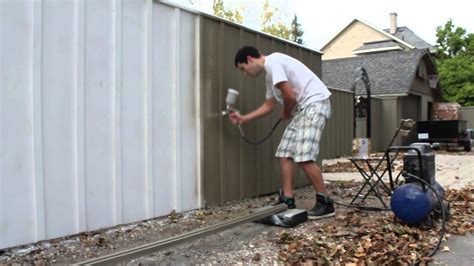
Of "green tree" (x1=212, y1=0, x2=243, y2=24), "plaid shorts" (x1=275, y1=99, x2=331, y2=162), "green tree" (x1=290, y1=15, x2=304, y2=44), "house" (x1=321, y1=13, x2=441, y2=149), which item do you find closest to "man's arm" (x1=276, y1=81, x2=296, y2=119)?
"plaid shorts" (x1=275, y1=99, x2=331, y2=162)

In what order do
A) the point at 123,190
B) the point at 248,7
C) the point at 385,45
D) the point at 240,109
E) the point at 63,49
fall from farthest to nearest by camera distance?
1. the point at 385,45
2. the point at 248,7
3. the point at 240,109
4. the point at 123,190
5. the point at 63,49

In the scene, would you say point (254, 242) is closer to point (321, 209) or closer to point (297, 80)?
→ point (321, 209)

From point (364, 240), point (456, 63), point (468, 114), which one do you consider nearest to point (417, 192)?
point (364, 240)

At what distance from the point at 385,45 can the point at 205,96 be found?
28.4 m

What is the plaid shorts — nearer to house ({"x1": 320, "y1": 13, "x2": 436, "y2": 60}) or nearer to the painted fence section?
the painted fence section

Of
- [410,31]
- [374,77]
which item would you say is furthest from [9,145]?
[410,31]

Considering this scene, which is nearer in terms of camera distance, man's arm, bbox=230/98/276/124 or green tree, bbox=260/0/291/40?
man's arm, bbox=230/98/276/124

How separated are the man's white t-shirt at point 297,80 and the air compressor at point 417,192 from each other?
87 cm

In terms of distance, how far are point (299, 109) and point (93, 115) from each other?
1.83m

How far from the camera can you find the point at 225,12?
22.0 metres

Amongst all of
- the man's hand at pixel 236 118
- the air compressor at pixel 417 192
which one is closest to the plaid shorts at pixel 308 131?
the man's hand at pixel 236 118

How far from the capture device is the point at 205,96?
13.3 ft

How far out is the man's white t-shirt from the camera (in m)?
3.80

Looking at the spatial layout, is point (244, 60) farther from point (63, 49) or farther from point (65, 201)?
point (65, 201)
